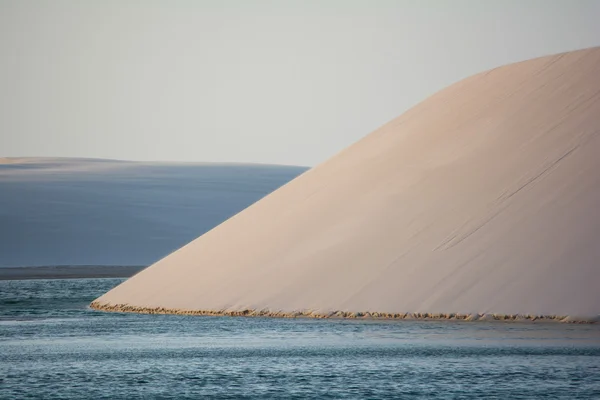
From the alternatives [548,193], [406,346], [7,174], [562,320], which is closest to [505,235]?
[548,193]

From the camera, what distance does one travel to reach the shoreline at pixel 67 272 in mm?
97312

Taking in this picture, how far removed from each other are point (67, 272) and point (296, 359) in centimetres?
7345

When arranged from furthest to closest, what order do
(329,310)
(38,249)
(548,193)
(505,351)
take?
1. (38,249)
2. (548,193)
3. (329,310)
4. (505,351)

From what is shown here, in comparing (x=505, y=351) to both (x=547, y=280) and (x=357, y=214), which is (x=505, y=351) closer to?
(x=547, y=280)

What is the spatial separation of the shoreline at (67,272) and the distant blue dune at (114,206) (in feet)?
12.4

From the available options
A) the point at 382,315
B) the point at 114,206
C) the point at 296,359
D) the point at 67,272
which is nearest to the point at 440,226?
the point at 382,315

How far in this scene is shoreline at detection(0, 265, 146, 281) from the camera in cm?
9731

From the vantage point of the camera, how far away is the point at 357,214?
52.3 metres

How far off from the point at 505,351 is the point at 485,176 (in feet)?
63.3

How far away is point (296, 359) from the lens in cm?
3222

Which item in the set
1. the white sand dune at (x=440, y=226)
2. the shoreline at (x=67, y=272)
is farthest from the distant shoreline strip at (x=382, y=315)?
the shoreline at (x=67, y=272)

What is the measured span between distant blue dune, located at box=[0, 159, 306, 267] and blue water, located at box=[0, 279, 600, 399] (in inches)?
2918

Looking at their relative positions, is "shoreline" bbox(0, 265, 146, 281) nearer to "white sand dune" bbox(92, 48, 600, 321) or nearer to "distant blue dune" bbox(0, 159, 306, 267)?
"distant blue dune" bbox(0, 159, 306, 267)

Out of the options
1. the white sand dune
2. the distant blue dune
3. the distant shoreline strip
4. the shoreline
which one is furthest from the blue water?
the distant blue dune
